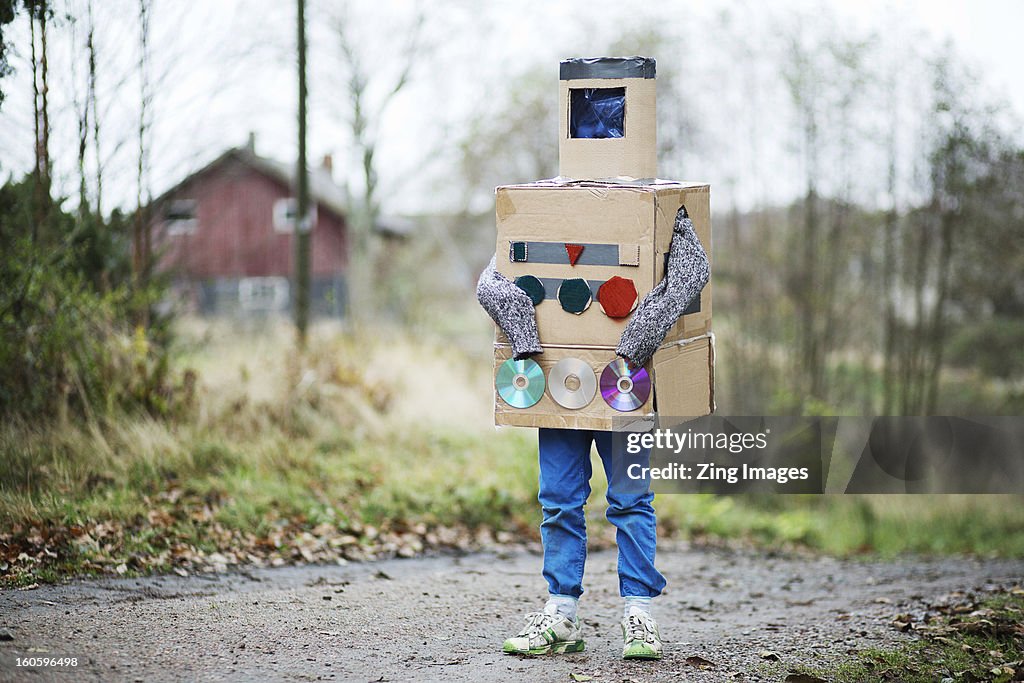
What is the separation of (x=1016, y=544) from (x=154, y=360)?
7.50 m

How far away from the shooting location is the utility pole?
1249 cm

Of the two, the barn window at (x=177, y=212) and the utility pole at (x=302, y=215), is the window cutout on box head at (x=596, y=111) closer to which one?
the barn window at (x=177, y=212)

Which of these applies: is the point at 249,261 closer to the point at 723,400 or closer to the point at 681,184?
the point at 723,400

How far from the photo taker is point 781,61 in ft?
45.0

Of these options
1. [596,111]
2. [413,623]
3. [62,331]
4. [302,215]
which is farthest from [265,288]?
[596,111]

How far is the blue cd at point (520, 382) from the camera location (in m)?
3.85

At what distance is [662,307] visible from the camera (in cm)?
370

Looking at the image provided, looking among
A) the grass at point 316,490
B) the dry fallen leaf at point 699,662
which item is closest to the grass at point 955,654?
the dry fallen leaf at point 699,662

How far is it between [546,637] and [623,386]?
1.03 meters

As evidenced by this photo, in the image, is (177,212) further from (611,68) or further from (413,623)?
(611,68)

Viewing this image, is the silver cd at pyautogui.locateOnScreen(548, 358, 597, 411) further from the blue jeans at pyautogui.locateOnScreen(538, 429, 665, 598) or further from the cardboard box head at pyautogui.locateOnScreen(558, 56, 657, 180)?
the cardboard box head at pyautogui.locateOnScreen(558, 56, 657, 180)

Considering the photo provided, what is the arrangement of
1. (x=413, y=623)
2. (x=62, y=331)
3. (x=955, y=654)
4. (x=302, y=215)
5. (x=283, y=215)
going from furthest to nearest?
(x=283, y=215)
(x=302, y=215)
(x=62, y=331)
(x=413, y=623)
(x=955, y=654)

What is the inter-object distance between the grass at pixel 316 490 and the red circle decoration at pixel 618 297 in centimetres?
277

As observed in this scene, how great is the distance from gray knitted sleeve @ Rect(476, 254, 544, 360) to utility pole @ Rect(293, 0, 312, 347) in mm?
8585
